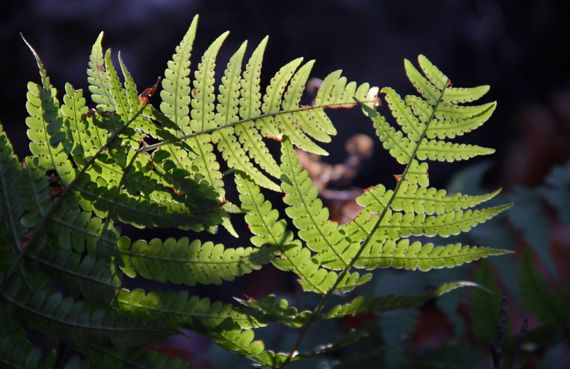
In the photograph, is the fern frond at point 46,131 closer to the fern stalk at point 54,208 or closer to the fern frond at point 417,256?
the fern stalk at point 54,208

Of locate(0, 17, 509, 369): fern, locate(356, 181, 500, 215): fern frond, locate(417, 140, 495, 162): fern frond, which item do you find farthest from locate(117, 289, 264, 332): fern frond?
locate(417, 140, 495, 162): fern frond

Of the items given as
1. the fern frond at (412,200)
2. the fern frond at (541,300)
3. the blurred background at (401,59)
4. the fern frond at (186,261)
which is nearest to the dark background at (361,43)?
the blurred background at (401,59)

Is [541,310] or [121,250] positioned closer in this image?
[121,250]

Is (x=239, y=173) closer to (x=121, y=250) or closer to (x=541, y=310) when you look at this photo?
(x=121, y=250)

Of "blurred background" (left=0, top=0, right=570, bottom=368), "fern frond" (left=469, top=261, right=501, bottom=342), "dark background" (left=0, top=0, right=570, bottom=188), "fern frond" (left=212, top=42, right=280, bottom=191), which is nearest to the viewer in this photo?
"fern frond" (left=212, top=42, right=280, bottom=191)

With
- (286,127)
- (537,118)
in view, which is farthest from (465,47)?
(286,127)

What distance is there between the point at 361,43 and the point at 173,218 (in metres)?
3.77

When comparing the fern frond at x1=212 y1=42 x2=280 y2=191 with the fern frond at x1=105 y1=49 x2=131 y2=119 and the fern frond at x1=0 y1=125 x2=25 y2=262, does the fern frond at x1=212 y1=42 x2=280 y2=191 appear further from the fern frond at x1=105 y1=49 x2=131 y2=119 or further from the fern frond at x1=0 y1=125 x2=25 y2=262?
the fern frond at x1=0 y1=125 x2=25 y2=262

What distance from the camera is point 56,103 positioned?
0.92m

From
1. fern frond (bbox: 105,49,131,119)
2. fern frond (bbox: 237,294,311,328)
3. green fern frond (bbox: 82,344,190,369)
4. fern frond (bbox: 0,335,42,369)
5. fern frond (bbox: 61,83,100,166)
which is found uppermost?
fern frond (bbox: 105,49,131,119)

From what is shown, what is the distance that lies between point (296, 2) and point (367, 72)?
70cm

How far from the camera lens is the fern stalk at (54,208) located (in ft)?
2.94

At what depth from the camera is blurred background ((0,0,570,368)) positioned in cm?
238

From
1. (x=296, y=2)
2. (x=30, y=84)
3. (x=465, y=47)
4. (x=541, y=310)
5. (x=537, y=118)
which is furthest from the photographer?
(x=537, y=118)
